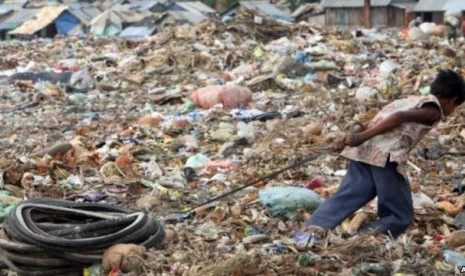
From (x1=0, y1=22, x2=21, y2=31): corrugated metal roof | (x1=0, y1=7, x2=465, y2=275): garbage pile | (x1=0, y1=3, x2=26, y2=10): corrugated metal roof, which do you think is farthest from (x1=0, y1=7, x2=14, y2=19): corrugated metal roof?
(x1=0, y1=7, x2=465, y2=275): garbage pile

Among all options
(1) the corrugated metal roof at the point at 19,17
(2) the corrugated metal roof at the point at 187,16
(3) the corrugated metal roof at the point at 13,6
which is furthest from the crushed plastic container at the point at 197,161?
(3) the corrugated metal roof at the point at 13,6

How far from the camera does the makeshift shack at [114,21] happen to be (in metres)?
34.0

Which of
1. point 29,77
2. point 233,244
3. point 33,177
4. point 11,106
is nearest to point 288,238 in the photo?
point 233,244

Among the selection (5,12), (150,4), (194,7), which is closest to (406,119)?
(194,7)

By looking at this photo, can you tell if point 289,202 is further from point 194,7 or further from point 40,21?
point 194,7

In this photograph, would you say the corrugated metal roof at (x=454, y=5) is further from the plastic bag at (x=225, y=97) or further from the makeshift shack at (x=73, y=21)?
the plastic bag at (x=225, y=97)

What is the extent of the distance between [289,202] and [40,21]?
33274 mm

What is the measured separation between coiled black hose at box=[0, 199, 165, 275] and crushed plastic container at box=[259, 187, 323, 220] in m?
1.09

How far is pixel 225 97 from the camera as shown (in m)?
10.2

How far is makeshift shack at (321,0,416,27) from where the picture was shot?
32.9 meters

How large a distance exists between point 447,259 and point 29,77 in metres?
11.3

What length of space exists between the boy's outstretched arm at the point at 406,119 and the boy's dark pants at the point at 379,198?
19cm

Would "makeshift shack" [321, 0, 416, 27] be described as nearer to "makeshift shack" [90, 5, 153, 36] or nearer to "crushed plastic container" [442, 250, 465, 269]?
"makeshift shack" [90, 5, 153, 36]

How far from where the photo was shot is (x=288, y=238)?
4.10 m
